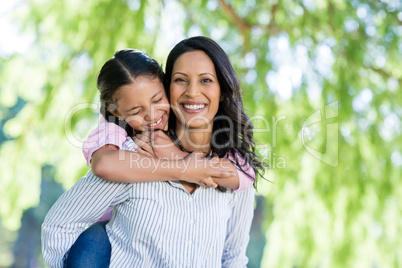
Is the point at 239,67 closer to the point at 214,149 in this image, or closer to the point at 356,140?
the point at 356,140

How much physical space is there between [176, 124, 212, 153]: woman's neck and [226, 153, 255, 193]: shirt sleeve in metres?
→ 0.10

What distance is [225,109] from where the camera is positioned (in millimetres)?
1787

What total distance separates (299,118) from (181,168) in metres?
2.26

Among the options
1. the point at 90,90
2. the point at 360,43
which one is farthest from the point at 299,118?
the point at 90,90

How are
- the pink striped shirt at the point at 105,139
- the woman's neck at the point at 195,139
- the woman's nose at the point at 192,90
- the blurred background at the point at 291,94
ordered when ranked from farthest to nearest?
the blurred background at the point at 291,94
the woman's neck at the point at 195,139
the woman's nose at the point at 192,90
the pink striped shirt at the point at 105,139

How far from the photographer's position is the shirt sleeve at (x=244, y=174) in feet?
5.39

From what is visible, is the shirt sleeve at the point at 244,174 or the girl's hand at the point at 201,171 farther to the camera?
the shirt sleeve at the point at 244,174

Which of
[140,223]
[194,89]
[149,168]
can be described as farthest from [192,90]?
→ [140,223]

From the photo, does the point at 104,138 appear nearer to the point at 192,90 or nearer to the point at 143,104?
the point at 143,104

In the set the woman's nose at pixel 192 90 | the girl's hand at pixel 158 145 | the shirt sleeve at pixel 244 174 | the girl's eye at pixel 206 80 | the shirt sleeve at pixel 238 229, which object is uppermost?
the girl's eye at pixel 206 80

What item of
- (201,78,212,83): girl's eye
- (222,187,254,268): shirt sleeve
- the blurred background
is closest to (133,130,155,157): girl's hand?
(201,78,212,83): girl's eye

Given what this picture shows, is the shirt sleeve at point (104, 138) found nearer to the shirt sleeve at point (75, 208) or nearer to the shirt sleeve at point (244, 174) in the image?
the shirt sleeve at point (75, 208)

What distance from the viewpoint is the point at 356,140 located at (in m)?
3.53

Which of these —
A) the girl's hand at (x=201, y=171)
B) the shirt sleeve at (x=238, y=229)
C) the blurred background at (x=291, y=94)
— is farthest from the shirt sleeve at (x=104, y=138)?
the blurred background at (x=291, y=94)
